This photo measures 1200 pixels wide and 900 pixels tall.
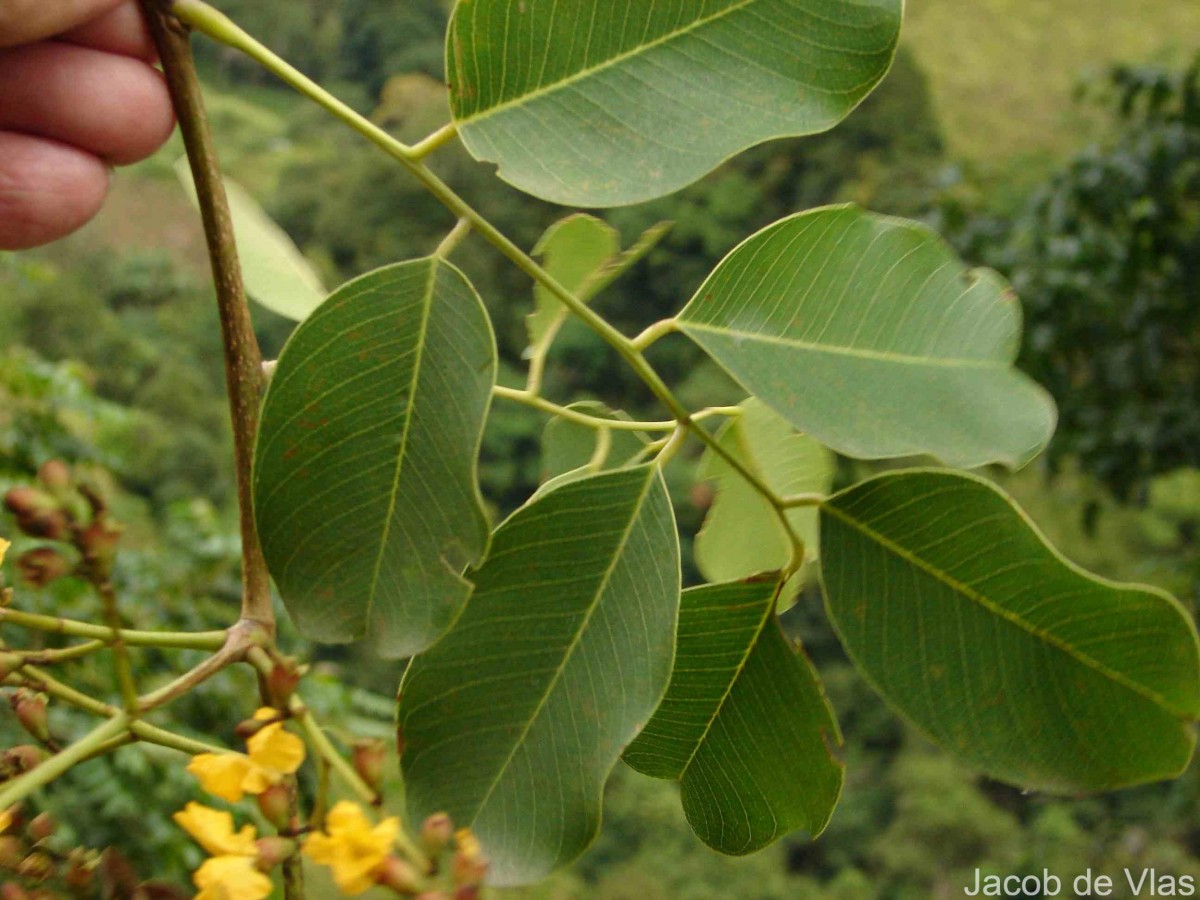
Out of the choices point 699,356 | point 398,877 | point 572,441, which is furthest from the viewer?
point 699,356

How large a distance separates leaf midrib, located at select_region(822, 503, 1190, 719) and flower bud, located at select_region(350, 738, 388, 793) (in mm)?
150

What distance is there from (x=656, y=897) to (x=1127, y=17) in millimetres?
10135

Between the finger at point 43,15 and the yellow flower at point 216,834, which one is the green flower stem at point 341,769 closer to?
the yellow flower at point 216,834

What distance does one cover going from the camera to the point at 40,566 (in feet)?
0.87

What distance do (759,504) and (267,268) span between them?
24 cm

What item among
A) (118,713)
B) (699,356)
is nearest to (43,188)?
(118,713)

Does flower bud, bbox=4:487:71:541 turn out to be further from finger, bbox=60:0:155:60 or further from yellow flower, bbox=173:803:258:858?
finger, bbox=60:0:155:60

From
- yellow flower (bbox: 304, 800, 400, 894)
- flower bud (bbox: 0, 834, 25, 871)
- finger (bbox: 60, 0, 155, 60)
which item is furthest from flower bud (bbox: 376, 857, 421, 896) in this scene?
finger (bbox: 60, 0, 155, 60)

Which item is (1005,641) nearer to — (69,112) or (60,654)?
(60,654)

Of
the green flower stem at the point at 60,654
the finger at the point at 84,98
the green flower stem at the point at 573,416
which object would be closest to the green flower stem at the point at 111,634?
the green flower stem at the point at 60,654

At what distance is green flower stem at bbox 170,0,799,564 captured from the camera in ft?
1.02

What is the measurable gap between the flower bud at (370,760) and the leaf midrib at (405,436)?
0.05 meters

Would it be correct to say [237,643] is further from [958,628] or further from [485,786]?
[958,628]

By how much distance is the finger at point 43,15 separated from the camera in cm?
36
